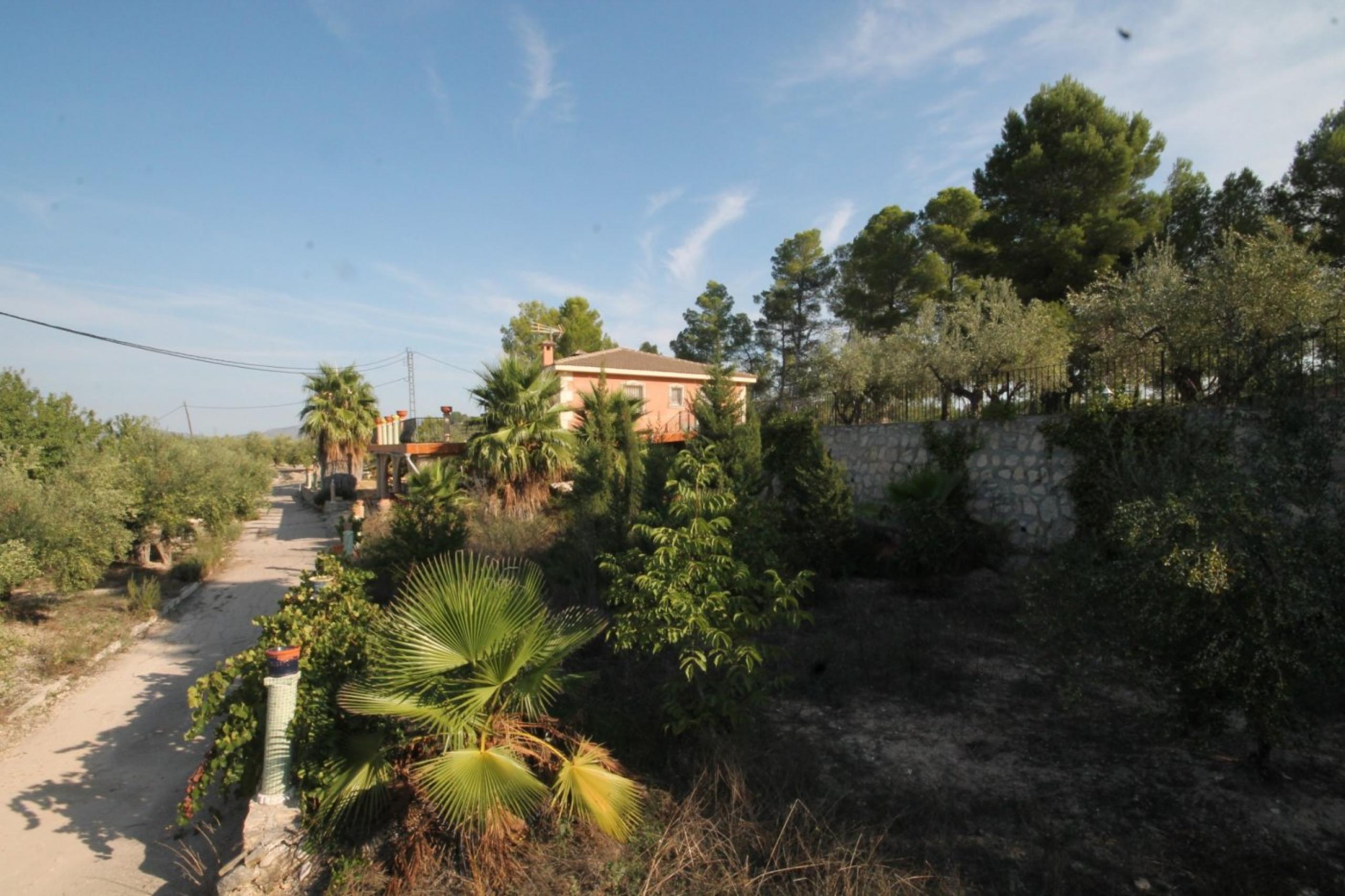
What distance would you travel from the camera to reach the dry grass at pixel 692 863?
3.65 meters

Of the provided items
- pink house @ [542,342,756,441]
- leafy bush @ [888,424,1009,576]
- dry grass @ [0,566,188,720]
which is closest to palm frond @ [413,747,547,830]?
dry grass @ [0,566,188,720]

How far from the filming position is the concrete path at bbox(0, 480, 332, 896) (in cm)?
514

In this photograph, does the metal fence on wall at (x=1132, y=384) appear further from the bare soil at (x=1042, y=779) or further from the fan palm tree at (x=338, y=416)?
the fan palm tree at (x=338, y=416)

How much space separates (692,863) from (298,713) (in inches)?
111

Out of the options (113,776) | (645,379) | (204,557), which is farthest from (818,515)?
(645,379)

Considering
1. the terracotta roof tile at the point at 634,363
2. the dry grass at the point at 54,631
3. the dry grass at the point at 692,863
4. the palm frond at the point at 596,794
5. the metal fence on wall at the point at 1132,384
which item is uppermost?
the terracotta roof tile at the point at 634,363

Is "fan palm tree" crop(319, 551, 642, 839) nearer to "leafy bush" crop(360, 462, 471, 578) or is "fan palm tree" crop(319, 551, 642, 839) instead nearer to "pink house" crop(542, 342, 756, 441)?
"leafy bush" crop(360, 462, 471, 578)

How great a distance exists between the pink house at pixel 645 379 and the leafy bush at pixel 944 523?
10.8 meters

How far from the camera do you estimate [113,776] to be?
6609 millimetres

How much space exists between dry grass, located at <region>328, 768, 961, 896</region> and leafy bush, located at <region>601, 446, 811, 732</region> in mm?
701

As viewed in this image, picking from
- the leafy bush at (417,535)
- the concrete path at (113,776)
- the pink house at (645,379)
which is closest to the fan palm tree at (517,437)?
the leafy bush at (417,535)

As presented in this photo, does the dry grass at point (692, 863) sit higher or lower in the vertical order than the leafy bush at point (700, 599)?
lower

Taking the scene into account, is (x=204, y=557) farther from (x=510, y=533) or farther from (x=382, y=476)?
(x=510, y=533)

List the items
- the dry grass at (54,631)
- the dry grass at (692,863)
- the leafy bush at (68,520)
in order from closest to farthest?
the dry grass at (692,863) → the dry grass at (54,631) → the leafy bush at (68,520)
